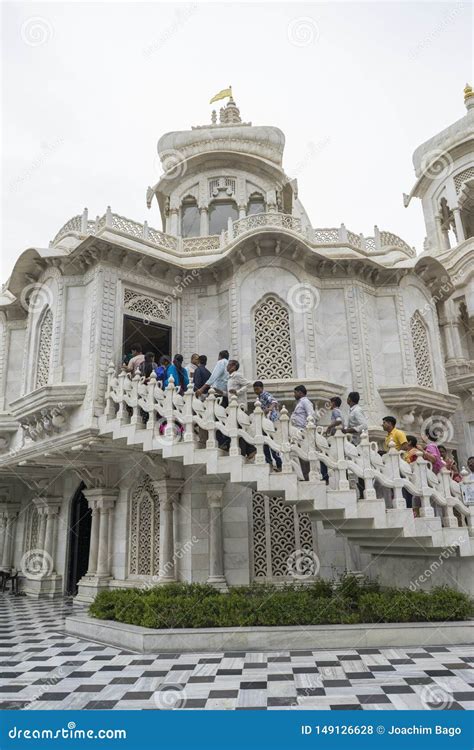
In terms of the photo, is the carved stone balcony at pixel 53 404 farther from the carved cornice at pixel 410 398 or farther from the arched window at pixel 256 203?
the arched window at pixel 256 203

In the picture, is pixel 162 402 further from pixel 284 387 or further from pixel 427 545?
pixel 427 545

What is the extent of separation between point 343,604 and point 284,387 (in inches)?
199

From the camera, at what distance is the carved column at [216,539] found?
36.0 ft

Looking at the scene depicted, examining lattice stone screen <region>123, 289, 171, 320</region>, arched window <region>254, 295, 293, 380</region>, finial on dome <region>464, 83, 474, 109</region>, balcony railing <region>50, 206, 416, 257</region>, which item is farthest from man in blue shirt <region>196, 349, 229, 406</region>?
finial on dome <region>464, 83, 474, 109</region>

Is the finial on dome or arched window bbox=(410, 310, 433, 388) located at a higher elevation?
the finial on dome

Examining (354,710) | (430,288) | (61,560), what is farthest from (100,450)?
(430,288)

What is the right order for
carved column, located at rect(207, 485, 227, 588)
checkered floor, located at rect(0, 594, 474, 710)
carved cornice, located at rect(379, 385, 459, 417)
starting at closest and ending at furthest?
checkered floor, located at rect(0, 594, 474, 710) < carved column, located at rect(207, 485, 227, 588) < carved cornice, located at rect(379, 385, 459, 417)

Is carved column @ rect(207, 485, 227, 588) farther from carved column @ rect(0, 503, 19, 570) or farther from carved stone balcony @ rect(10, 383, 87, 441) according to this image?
carved column @ rect(0, 503, 19, 570)

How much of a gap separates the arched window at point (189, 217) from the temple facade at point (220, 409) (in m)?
0.65

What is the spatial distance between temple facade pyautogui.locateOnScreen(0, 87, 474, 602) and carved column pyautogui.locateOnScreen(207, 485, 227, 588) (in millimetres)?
40

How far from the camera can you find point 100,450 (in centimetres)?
1186

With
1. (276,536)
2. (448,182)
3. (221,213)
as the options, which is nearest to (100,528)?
(276,536)

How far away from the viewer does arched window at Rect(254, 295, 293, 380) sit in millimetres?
12672

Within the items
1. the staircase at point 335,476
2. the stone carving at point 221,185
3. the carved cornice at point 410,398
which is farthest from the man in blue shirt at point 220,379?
the stone carving at point 221,185
